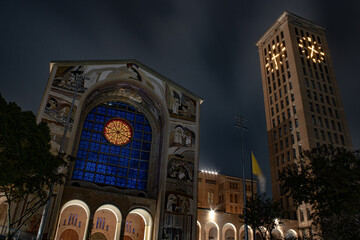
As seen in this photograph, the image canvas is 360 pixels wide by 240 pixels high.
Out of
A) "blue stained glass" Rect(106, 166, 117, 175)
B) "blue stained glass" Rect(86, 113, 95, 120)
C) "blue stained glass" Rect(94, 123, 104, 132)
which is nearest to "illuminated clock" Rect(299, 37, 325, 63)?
"blue stained glass" Rect(94, 123, 104, 132)

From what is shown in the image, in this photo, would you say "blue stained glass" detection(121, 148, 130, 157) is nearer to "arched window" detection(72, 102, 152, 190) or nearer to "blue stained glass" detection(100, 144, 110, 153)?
"arched window" detection(72, 102, 152, 190)

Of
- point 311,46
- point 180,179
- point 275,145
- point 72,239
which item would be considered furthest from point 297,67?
point 72,239

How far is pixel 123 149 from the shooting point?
39.4 m

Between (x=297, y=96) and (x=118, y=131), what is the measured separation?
34660mm

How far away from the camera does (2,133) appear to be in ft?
51.3

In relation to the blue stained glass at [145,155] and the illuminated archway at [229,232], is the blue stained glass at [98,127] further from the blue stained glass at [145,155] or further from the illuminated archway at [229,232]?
the illuminated archway at [229,232]

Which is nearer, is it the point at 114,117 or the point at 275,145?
the point at 114,117

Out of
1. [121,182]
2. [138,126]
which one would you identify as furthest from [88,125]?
[121,182]

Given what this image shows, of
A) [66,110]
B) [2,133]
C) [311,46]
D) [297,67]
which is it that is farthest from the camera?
[311,46]

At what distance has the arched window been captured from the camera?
36719 mm

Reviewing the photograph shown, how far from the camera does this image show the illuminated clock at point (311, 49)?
61.8 m

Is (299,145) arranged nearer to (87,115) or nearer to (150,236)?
(150,236)

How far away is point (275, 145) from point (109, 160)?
34488mm

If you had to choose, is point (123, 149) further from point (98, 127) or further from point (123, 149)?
point (98, 127)
